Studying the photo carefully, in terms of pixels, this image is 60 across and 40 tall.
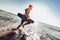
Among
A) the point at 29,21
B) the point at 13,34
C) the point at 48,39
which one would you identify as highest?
the point at 29,21

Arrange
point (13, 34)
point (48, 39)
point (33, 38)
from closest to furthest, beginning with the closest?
1. point (13, 34)
2. point (33, 38)
3. point (48, 39)

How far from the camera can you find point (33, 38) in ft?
56.1

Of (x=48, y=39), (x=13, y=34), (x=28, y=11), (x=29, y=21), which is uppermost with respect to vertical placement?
(x=28, y=11)

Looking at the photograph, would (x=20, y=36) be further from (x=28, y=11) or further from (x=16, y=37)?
(x=28, y=11)

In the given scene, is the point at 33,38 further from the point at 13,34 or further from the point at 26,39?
the point at 13,34

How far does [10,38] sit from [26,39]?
2376 millimetres

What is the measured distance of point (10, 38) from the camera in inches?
515

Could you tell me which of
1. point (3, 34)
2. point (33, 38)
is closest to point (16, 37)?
point (3, 34)

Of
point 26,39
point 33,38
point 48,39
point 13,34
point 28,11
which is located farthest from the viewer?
point 48,39

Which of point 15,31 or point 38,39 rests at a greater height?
point 15,31

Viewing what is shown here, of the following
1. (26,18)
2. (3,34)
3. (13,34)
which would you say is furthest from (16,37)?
(26,18)

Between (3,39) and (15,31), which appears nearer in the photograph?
(3,39)

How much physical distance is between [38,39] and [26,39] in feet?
10.1

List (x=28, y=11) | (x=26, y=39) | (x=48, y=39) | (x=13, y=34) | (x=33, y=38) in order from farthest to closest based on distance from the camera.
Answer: (x=48, y=39) < (x=33, y=38) < (x=26, y=39) < (x=13, y=34) < (x=28, y=11)
